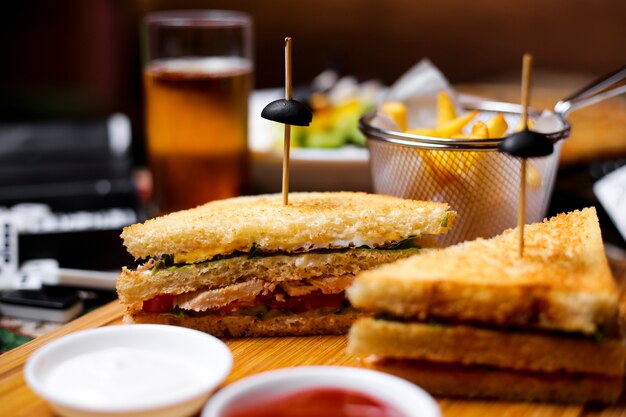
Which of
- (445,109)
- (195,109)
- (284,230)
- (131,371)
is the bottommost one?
(131,371)

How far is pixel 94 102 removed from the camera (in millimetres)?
6727

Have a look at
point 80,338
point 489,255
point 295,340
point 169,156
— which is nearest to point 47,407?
→ point 80,338

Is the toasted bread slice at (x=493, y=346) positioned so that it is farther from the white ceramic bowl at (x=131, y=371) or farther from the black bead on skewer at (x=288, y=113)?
the black bead on skewer at (x=288, y=113)

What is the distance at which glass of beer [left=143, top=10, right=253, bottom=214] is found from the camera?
303 cm

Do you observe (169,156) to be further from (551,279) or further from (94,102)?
(94,102)

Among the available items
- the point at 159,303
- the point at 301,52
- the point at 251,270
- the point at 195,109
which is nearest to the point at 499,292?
the point at 251,270

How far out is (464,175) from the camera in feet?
8.08

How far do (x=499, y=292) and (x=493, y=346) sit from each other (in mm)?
137

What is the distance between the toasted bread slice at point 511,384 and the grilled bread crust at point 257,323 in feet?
1.39

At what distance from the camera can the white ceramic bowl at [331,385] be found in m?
1.53

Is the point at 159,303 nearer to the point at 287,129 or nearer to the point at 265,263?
the point at 265,263

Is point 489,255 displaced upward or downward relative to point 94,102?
upward

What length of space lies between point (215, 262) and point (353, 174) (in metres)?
1.04

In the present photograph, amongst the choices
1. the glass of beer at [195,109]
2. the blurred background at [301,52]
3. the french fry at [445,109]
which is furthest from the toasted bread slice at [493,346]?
the blurred background at [301,52]
